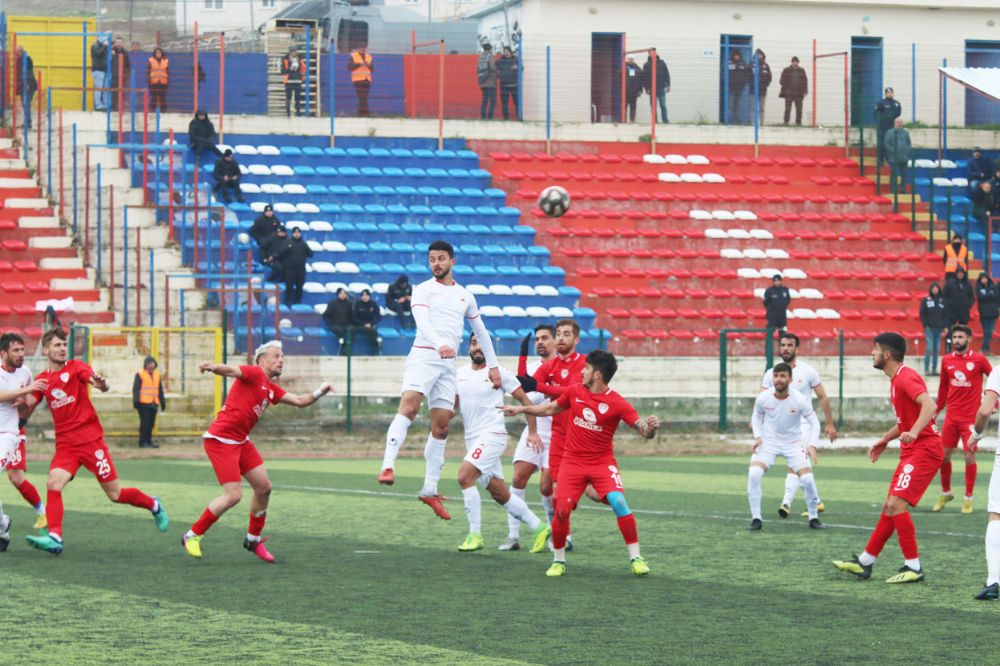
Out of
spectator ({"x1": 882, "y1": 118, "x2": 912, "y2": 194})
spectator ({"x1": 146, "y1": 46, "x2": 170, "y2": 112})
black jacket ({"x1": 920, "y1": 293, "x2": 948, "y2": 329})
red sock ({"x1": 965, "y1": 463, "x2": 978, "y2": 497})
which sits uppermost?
spectator ({"x1": 146, "y1": 46, "x2": 170, "y2": 112})

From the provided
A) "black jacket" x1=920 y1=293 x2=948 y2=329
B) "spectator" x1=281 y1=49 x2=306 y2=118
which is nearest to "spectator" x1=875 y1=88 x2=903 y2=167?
"black jacket" x1=920 y1=293 x2=948 y2=329

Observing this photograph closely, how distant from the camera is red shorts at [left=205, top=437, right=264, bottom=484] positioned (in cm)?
1341

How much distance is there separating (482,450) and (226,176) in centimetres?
2134

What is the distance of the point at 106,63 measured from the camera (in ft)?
124

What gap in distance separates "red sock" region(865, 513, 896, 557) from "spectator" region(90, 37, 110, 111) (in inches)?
1095

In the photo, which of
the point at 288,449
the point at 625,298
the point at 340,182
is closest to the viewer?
the point at 288,449

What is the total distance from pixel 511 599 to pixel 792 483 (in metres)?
6.29

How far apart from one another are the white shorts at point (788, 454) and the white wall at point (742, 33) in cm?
2477

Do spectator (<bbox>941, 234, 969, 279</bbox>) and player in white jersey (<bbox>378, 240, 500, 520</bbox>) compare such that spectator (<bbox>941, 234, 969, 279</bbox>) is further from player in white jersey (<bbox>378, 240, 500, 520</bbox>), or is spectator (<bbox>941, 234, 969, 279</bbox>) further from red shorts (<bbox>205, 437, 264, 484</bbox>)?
red shorts (<bbox>205, 437, 264, 484</bbox>)

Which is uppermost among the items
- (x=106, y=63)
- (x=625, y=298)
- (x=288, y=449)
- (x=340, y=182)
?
(x=106, y=63)

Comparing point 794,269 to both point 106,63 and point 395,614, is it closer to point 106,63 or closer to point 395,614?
point 106,63

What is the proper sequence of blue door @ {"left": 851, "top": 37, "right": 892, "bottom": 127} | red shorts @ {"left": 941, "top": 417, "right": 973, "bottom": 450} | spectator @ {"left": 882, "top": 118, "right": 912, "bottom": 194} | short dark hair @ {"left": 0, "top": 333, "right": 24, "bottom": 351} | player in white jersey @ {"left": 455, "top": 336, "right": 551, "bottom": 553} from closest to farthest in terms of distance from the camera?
player in white jersey @ {"left": 455, "top": 336, "right": 551, "bottom": 553}
short dark hair @ {"left": 0, "top": 333, "right": 24, "bottom": 351}
red shorts @ {"left": 941, "top": 417, "right": 973, "bottom": 450}
spectator @ {"left": 882, "top": 118, "right": 912, "bottom": 194}
blue door @ {"left": 851, "top": 37, "right": 892, "bottom": 127}

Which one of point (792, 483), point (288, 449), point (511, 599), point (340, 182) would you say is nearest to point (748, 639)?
point (511, 599)

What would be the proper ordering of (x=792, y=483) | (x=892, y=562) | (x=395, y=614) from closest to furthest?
(x=395, y=614) → (x=892, y=562) → (x=792, y=483)
